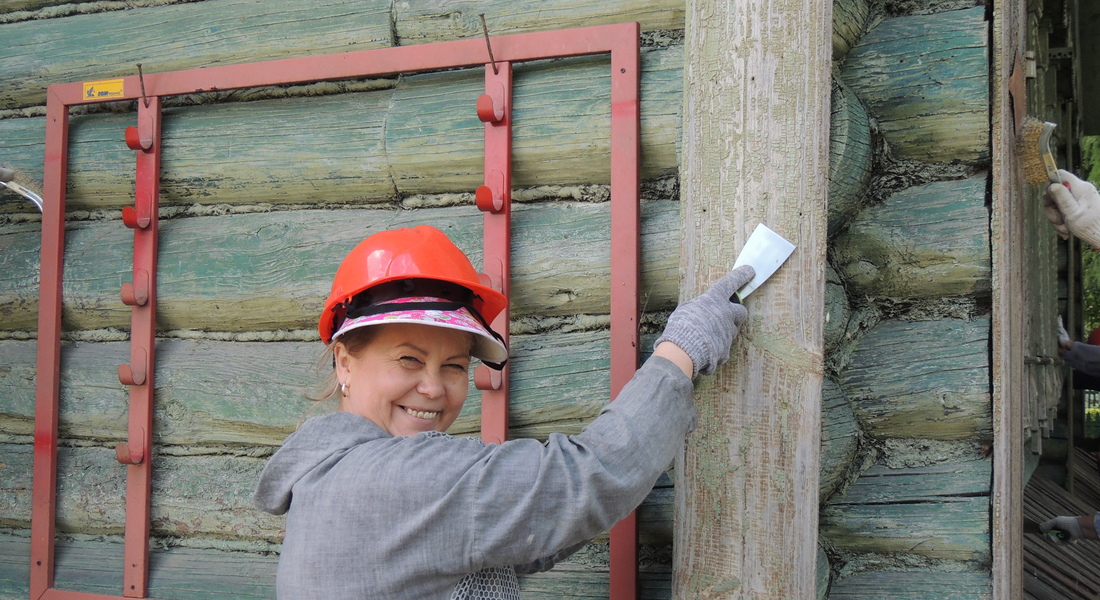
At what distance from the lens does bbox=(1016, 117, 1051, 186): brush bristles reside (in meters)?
2.44

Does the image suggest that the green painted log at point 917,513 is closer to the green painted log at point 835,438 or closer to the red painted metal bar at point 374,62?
the green painted log at point 835,438

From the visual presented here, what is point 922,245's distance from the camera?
2230 mm

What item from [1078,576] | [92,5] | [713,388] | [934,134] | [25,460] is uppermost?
[92,5]

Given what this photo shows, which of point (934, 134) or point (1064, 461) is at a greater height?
point (934, 134)

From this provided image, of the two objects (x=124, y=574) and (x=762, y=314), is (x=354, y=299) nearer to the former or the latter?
(x=762, y=314)

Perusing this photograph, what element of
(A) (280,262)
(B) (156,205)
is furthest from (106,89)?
(A) (280,262)

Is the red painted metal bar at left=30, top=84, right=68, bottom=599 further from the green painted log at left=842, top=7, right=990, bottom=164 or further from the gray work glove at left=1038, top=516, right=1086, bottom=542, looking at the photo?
the gray work glove at left=1038, top=516, right=1086, bottom=542

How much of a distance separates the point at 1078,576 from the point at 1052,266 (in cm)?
175

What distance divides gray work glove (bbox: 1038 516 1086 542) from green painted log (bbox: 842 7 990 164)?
2765 mm

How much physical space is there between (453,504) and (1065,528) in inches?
153

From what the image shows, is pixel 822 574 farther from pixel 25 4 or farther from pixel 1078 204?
pixel 25 4

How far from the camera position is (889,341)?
227cm

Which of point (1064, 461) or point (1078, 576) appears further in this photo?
point (1064, 461)

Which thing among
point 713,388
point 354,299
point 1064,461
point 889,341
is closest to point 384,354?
point 354,299
